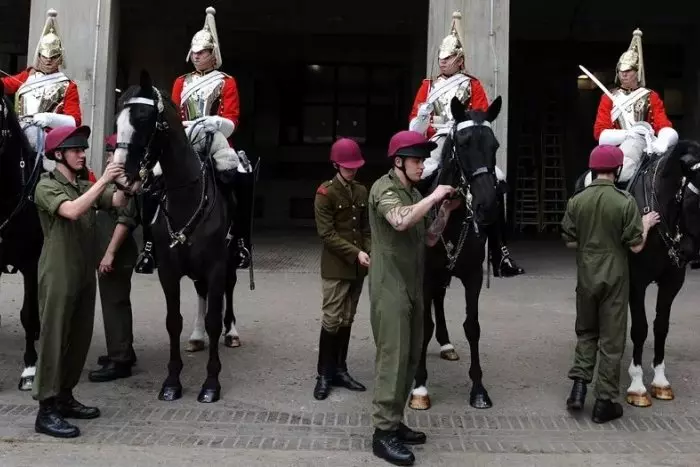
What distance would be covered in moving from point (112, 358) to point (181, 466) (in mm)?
2146

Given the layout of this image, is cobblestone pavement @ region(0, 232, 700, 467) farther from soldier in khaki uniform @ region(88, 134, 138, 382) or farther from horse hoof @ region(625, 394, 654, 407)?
soldier in khaki uniform @ region(88, 134, 138, 382)

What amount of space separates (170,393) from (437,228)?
2.60 metres

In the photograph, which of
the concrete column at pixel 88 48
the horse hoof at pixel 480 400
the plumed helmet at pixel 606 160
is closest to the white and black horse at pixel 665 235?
the plumed helmet at pixel 606 160

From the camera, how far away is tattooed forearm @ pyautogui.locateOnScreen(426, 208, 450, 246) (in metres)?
5.03

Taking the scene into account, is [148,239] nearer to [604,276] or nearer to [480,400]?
[480,400]

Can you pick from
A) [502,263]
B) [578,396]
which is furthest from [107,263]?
[578,396]

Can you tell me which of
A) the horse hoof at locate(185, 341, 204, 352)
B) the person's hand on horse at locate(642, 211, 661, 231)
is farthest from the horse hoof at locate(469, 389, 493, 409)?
the horse hoof at locate(185, 341, 204, 352)

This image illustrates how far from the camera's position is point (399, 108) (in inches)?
767

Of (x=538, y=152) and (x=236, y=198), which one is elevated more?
(x=538, y=152)

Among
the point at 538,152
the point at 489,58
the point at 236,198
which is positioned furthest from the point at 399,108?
the point at 236,198

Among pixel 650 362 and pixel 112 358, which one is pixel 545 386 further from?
pixel 112 358

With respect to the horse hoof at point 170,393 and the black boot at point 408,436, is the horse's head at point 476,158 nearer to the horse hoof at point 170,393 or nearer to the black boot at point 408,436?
the black boot at point 408,436

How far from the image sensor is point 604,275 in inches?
207

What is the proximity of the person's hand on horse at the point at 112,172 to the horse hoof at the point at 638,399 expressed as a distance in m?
4.41
